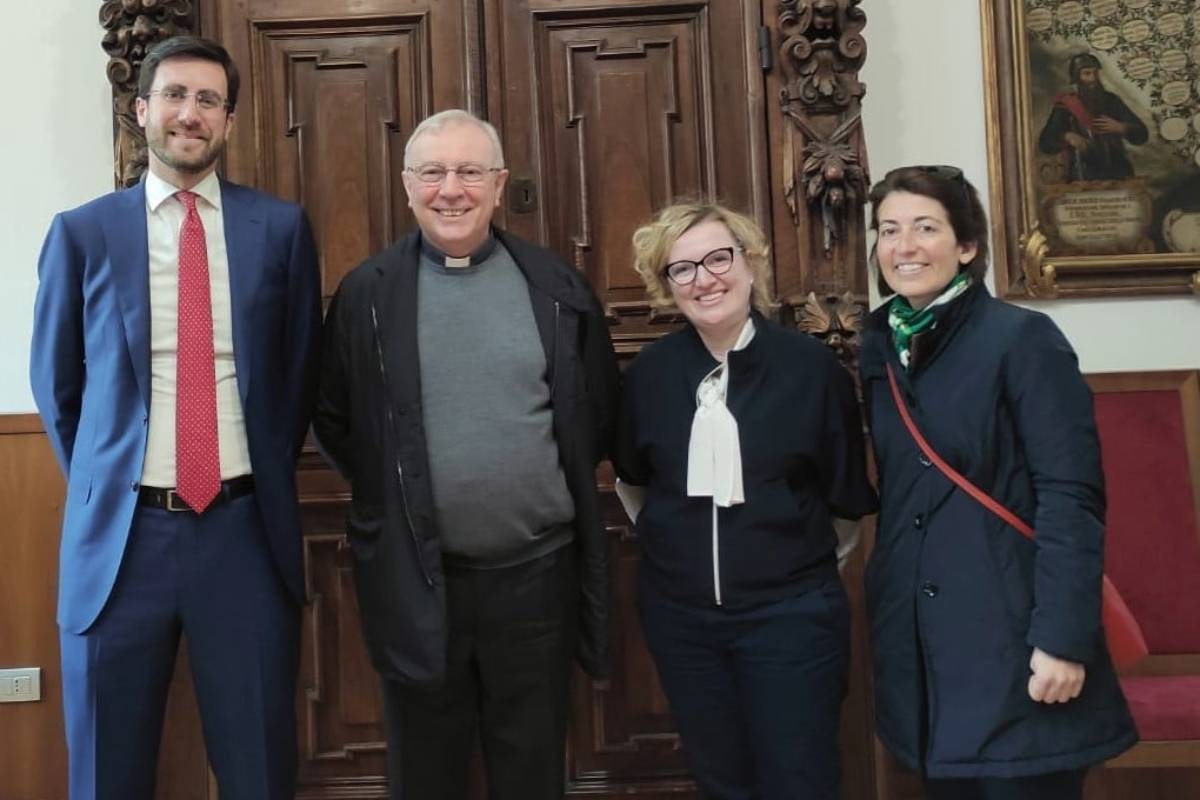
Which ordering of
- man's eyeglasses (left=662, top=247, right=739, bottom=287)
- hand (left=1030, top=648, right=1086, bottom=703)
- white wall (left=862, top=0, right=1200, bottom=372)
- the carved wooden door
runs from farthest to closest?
1. white wall (left=862, top=0, right=1200, bottom=372)
2. the carved wooden door
3. man's eyeglasses (left=662, top=247, right=739, bottom=287)
4. hand (left=1030, top=648, right=1086, bottom=703)

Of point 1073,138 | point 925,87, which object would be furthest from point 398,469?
point 1073,138

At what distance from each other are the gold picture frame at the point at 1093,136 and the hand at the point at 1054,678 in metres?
1.34

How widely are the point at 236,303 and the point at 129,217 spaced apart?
0.81ft

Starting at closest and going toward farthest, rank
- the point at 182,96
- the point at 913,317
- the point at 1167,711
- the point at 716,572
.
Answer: the point at 913,317 → the point at 716,572 → the point at 182,96 → the point at 1167,711

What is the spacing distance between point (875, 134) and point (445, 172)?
48.4 inches

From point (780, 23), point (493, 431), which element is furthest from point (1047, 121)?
point (493, 431)

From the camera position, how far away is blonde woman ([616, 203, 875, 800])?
1.69m

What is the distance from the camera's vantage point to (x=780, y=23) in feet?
7.89

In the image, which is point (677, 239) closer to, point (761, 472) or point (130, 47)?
point (761, 472)

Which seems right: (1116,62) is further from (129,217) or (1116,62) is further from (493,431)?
(129,217)

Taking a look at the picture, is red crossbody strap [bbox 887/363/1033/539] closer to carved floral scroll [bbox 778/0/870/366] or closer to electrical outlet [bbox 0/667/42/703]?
carved floral scroll [bbox 778/0/870/366]

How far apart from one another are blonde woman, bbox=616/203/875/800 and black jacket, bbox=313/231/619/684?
0.37ft

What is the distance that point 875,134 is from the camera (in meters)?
2.58

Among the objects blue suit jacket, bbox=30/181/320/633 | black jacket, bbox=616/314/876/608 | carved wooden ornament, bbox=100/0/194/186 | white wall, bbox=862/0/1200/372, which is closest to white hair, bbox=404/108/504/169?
blue suit jacket, bbox=30/181/320/633
